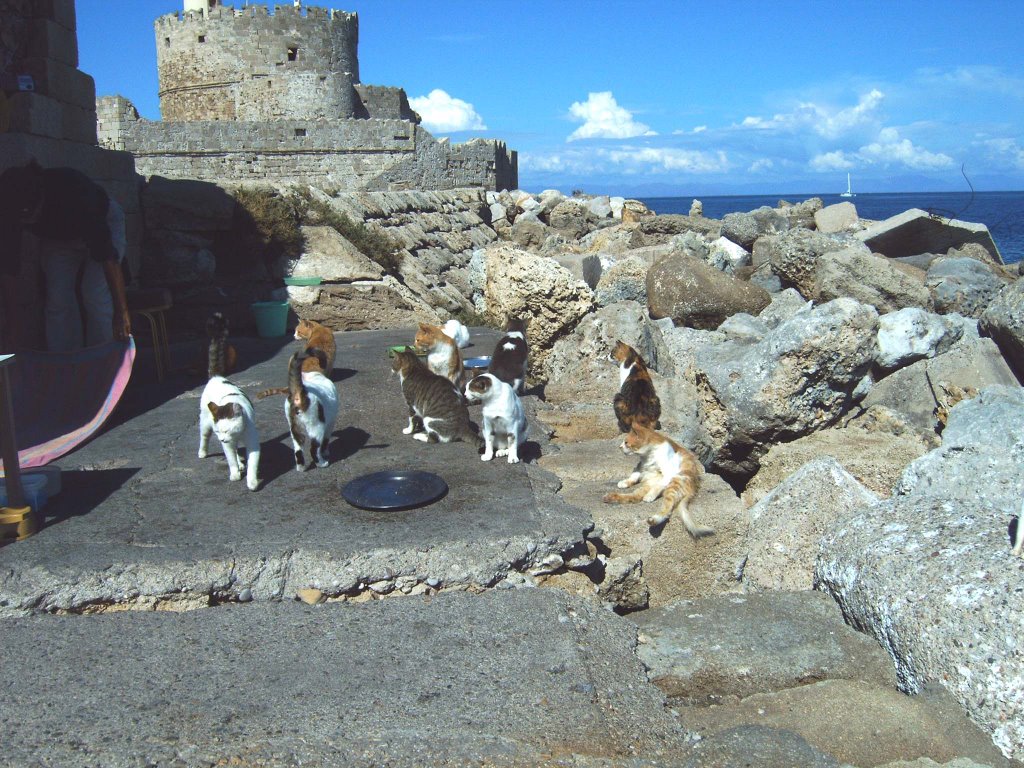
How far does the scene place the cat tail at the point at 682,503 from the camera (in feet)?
13.5

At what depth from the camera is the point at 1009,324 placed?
7844 mm

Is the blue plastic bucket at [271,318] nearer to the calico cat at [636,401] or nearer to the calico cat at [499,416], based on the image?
the calico cat at [636,401]

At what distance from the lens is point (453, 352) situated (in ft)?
20.4

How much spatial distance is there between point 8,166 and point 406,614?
512 cm

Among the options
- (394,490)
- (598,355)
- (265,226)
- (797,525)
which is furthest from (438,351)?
(265,226)

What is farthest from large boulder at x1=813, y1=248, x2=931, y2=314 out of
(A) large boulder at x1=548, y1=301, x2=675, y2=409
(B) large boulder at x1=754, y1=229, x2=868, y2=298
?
(A) large boulder at x1=548, y1=301, x2=675, y2=409

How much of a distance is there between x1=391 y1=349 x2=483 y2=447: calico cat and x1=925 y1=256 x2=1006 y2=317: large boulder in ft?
26.1

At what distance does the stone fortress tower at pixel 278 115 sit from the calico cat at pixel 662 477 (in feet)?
50.4

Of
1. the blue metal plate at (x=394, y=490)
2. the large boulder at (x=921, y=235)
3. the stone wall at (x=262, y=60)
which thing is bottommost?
the blue metal plate at (x=394, y=490)

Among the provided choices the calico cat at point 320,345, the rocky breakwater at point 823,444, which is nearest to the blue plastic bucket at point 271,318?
the calico cat at point 320,345

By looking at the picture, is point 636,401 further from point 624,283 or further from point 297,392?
point 624,283

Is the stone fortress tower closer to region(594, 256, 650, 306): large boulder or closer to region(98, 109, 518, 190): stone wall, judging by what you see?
region(98, 109, 518, 190): stone wall

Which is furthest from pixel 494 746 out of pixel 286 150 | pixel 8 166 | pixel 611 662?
pixel 286 150

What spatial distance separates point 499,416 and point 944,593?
248 cm
